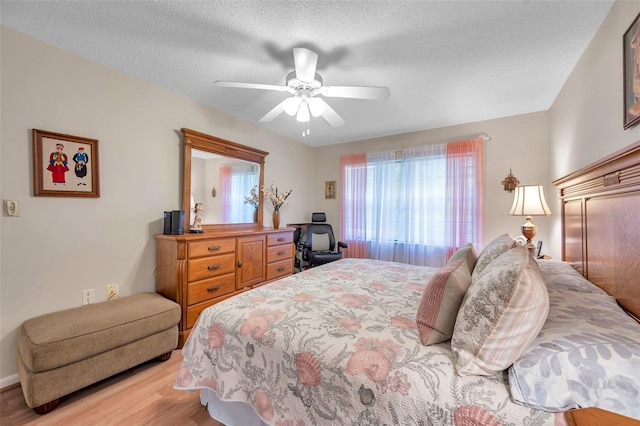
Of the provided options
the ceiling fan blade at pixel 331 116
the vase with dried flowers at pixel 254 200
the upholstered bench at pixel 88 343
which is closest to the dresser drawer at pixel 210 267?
the upholstered bench at pixel 88 343

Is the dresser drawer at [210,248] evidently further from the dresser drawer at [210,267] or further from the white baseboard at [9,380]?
the white baseboard at [9,380]

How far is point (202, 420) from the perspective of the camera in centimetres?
147

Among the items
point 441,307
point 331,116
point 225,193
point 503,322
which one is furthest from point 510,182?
point 225,193

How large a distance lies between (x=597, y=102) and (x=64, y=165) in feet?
12.4

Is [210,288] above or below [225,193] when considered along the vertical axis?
below

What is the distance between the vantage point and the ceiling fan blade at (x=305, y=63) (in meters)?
1.61

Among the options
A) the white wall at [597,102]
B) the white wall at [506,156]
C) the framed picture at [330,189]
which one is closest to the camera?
the white wall at [597,102]

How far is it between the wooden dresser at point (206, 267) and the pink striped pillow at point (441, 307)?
2027 mm

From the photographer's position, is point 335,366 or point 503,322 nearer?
point 503,322

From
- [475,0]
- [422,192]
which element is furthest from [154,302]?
[422,192]

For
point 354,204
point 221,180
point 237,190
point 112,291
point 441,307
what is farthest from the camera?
point 354,204

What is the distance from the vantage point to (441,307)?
3.44 ft

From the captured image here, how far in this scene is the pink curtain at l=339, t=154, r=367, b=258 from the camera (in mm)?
4219

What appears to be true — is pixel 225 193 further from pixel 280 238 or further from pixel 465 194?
pixel 465 194
